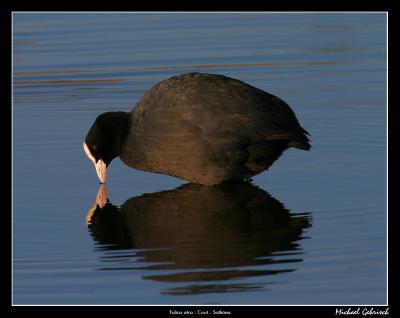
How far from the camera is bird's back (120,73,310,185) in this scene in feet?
29.3

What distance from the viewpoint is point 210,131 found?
8.95 m

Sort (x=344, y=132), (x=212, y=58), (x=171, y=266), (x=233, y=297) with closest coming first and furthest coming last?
(x=233, y=297) → (x=171, y=266) → (x=344, y=132) → (x=212, y=58)

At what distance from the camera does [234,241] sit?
7836 millimetres

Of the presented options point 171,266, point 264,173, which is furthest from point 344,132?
point 171,266

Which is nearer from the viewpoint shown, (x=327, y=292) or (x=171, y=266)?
(x=327, y=292)

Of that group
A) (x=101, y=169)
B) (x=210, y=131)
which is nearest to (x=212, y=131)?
(x=210, y=131)

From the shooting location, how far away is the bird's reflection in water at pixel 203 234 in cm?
719

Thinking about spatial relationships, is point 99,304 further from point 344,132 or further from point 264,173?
point 344,132

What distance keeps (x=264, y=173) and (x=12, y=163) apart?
2137mm

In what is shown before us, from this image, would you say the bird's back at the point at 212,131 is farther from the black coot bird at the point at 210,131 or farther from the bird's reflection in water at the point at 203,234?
the bird's reflection in water at the point at 203,234

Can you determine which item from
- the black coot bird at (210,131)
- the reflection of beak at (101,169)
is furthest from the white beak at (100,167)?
the black coot bird at (210,131)

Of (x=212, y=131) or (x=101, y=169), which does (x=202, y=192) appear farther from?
(x=101, y=169)

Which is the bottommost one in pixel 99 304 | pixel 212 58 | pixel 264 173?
pixel 99 304

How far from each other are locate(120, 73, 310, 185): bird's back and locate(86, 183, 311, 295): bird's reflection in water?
0.81 ft
